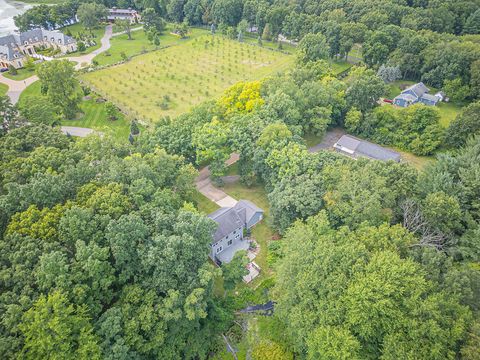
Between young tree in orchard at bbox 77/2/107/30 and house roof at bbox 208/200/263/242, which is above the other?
young tree in orchard at bbox 77/2/107/30

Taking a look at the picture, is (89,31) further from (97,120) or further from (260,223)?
(260,223)

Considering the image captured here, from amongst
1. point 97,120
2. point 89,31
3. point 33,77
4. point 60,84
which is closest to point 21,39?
point 33,77

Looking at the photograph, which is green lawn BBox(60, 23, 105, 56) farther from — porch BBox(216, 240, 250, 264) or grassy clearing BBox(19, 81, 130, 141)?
porch BBox(216, 240, 250, 264)

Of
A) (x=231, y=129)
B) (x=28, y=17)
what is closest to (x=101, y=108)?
(x=231, y=129)

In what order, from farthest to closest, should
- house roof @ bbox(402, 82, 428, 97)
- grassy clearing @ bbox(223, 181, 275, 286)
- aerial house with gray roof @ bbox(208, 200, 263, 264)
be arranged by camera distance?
house roof @ bbox(402, 82, 428, 97)
aerial house with gray roof @ bbox(208, 200, 263, 264)
grassy clearing @ bbox(223, 181, 275, 286)

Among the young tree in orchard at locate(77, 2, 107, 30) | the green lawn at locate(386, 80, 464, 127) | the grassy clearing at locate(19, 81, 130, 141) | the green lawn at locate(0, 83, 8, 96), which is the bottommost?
the grassy clearing at locate(19, 81, 130, 141)

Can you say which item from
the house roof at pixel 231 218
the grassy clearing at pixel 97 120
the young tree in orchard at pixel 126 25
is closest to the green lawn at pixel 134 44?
Answer: the young tree in orchard at pixel 126 25

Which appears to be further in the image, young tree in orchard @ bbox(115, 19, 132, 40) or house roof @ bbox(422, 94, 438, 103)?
young tree in orchard @ bbox(115, 19, 132, 40)

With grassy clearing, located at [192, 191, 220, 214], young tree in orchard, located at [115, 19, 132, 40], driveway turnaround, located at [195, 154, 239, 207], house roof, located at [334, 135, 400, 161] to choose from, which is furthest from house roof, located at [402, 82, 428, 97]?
young tree in orchard, located at [115, 19, 132, 40]
